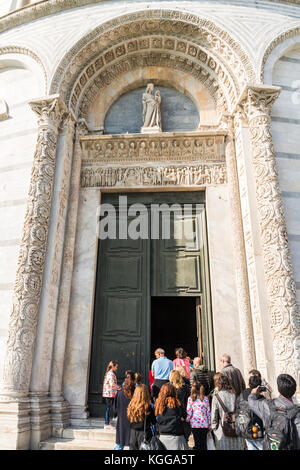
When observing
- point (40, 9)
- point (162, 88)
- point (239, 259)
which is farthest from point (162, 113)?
point (239, 259)

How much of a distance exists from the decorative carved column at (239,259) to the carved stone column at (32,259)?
14.0 feet

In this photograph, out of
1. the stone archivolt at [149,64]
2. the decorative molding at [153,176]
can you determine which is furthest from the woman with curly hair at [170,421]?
the stone archivolt at [149,64]

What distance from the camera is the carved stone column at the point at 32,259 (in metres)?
5.96

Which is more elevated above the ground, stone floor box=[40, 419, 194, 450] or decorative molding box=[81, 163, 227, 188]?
decorative molding box=[81, 163, 227, 188]

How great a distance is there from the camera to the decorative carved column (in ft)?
21.6

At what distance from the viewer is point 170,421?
11.7 feet

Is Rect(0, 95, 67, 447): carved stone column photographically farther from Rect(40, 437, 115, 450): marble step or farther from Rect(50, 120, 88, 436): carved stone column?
Rect(40, 437, 115, 450): marble step

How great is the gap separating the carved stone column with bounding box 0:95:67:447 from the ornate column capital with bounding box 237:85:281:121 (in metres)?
4.60

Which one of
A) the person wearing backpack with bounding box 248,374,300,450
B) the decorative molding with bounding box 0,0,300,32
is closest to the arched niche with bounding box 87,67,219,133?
the decorative molding with bounding box 0,0,300,32

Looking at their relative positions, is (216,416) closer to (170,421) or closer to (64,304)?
(170,421)

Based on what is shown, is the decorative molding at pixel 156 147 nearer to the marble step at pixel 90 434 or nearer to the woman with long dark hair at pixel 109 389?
the woman with long dark hair at pixel 109 389

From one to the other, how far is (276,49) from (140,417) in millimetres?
9336
